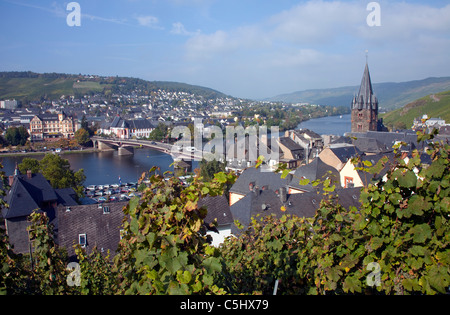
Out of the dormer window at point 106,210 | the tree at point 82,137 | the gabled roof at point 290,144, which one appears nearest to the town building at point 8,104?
the tree at point 82,137

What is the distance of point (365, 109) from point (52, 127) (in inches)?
1951

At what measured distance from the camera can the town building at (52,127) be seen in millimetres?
59094

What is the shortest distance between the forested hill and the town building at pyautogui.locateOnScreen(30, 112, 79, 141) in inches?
2128

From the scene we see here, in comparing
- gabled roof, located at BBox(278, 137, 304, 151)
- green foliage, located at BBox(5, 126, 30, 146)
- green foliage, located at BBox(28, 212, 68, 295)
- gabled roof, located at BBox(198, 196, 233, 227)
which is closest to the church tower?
gabled roof, located at BBox(278, 137, 304, 151)

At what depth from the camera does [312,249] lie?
9.39ft

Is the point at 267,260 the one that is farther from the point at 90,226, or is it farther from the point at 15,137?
the point at 15,137

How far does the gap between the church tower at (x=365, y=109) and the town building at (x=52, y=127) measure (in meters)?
43.3

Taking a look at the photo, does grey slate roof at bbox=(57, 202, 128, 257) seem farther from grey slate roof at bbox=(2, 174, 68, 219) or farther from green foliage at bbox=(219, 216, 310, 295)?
green foliage at bbox=(219, 216, 310, 295)

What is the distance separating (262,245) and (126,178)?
1152 inches

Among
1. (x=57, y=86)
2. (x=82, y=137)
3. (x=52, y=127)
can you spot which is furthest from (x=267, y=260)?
(x=57, y=86)

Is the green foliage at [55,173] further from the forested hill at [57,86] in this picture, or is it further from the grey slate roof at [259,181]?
the forested hill at [57,86]

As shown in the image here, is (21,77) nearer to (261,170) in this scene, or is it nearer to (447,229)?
(261,170)

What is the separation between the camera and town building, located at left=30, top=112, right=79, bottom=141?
59.1m

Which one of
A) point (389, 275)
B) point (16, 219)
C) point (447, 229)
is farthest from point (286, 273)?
point (16, 219)
